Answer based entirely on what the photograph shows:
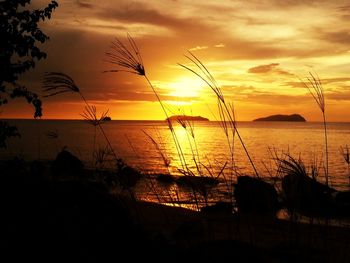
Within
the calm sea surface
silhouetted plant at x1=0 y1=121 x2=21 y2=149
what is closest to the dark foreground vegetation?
the calm sea surface

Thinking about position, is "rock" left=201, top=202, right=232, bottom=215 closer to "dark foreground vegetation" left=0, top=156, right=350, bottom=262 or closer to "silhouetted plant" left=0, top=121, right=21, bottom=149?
"dark foreground vegetation" left=0, top=156, right=350, bottom=262

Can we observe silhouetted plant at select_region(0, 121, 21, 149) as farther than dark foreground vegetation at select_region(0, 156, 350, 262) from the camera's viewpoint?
Yes

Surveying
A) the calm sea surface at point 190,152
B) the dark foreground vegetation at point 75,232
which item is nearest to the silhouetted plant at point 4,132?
the calm sea surface at point 190,152

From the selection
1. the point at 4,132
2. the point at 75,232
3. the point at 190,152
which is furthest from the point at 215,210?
the point at 190,152

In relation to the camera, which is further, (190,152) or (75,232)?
(190,152)

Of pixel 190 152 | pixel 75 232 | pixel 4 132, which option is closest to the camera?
pixel 75 232

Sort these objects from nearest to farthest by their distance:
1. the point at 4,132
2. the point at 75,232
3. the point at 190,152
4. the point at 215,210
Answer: the point at 75,232 → the point at 4,132 → the point at 215,210 → the point at 190,152

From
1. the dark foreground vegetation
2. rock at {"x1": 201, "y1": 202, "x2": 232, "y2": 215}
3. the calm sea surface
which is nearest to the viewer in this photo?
the dark foreground vegetation

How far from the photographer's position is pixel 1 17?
768 centimetres

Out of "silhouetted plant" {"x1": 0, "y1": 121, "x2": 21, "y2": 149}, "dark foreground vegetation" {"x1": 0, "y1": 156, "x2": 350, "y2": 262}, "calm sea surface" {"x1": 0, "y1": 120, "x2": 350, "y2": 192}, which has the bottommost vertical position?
"calm sea surface" {"x1": 0, "y1": 120, "x2": 350, "y2": 192}

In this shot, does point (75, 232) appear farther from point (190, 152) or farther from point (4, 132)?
point (190, 152)

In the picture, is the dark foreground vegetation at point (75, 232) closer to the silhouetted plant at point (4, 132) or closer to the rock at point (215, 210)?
the rock at point (215, 210)

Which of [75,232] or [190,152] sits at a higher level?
[75,232]

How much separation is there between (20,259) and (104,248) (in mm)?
639
